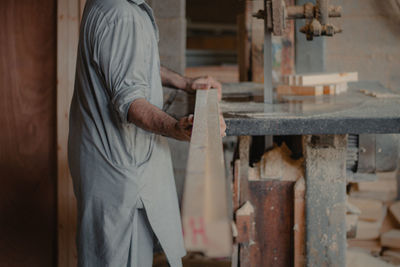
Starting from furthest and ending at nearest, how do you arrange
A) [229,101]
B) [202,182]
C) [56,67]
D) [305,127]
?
[56,67]
[229,101]
[305,127]
[202,182]

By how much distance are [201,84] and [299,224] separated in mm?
781

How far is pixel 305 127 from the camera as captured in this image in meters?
1.57

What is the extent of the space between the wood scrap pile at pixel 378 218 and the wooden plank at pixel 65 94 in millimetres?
2040

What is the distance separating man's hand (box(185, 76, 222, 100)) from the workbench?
0.18 m

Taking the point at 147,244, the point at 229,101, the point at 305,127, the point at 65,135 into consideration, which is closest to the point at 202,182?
the point at 305,127

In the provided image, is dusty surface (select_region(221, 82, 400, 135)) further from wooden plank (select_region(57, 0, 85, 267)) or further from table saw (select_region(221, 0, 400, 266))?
wooden plank (select_region(57, 0, 85, 267))

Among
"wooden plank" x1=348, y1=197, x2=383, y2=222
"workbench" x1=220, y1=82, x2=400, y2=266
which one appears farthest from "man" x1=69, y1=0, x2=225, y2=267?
"wooden plank" x1=348, y1=197, x2=383, y2=222

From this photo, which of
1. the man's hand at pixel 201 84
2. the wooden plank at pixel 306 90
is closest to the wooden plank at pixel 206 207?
the man's hand at pixel 201 84

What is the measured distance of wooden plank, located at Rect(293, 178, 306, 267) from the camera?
1.87 m

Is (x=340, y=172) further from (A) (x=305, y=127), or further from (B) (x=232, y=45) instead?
(B) (x=232, y=45)

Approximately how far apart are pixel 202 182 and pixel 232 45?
8.16m

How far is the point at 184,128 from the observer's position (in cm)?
145

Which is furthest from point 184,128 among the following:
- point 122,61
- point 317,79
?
point 317,79

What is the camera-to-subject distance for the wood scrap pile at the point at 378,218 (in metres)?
3.57
